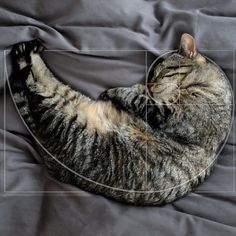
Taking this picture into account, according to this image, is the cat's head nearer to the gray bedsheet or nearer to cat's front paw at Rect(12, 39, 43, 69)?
the gray bedsheet

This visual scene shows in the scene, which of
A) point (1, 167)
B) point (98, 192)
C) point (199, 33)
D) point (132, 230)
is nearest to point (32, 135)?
point (1, 167)

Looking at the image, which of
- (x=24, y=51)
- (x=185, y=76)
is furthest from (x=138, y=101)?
(x=24, y=51)

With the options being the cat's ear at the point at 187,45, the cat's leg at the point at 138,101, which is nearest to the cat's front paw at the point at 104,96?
the cat's leg at the point at 138,101

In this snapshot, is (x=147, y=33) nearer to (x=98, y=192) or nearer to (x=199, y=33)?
(x=199, y=33)

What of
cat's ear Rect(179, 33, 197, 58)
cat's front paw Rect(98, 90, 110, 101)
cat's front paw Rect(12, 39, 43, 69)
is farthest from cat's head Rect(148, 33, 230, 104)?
cat's front paw Rect(12, 39, 43, 69)

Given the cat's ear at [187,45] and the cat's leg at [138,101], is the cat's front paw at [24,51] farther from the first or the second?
the cat's ear at [187,45]
